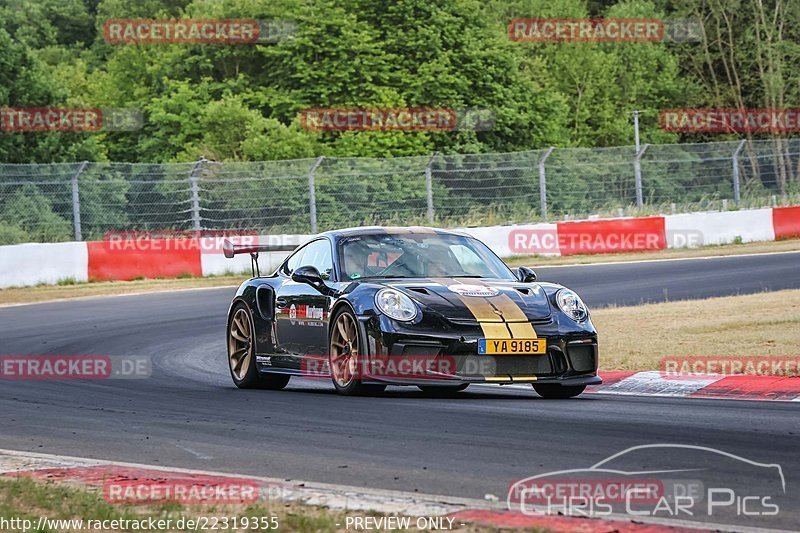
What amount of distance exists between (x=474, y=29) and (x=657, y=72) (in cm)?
2197

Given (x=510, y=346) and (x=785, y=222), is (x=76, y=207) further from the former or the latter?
(x=510, y=346)

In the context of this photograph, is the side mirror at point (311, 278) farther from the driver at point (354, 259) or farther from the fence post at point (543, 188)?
the fence post at point (543, 188)

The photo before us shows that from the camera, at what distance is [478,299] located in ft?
31.3

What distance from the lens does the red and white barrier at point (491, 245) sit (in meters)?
23.9

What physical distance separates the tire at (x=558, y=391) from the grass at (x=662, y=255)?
16.0 m

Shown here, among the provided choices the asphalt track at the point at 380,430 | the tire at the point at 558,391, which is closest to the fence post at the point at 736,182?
the asphalt track at the point at 380,430

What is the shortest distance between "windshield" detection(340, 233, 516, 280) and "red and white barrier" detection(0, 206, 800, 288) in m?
13.8

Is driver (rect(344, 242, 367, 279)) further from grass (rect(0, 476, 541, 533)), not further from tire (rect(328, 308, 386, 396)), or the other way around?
grass (rect(0, 476, 541, 533))

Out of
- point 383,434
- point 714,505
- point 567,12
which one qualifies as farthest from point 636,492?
point 567,12

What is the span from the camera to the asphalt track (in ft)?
20.7

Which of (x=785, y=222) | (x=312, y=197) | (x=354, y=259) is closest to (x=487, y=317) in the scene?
(x=354, y=259)

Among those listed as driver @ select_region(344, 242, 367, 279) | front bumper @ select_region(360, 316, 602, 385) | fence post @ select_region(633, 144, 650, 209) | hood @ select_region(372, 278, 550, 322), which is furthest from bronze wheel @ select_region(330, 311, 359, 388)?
fence post @ select_region(633, 144, 650, 209)

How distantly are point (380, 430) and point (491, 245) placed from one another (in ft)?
64.3

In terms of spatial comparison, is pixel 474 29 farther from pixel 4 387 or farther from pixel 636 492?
pixel 636 492
